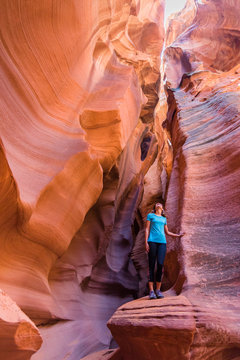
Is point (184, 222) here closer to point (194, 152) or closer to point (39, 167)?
point (194, 152)

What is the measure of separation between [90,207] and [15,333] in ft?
13.9

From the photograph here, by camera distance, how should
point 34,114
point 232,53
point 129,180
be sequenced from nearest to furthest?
point 34,114 < point 129,180 < point 232,53

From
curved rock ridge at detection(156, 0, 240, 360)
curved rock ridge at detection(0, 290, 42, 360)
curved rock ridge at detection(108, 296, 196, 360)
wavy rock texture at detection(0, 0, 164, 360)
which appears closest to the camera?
curved rock ridge at detection(0, 290, 42, 360)

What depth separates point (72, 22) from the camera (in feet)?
22.9

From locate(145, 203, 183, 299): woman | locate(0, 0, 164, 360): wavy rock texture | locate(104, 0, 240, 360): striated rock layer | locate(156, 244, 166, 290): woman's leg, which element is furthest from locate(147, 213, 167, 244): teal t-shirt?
locate(0, 0, 164, 360): wavy rock texture

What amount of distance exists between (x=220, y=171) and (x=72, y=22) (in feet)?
16.2

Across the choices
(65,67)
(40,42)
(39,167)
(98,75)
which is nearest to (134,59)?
(98,75)

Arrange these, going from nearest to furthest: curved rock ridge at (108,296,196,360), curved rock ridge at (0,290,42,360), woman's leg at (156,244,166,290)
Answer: curved rock ridge at (0,290,42,360) → curved rock ridge at (108,296,196,360) → woman's leg at (156,244,166,290)

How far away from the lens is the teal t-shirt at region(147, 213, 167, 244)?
496cm

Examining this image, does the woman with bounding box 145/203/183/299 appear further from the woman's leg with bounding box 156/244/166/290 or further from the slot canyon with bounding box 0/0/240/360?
the slot canyon with bounding box 0/0/240/360

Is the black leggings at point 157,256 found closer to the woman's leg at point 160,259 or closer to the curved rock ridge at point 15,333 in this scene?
the woman's leg at point 160,259

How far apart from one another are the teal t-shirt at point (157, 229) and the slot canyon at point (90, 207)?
66cm

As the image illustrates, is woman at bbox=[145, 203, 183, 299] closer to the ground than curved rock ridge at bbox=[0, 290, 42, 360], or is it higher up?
closer to the ground

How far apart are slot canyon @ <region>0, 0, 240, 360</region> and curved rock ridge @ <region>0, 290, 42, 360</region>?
15mm
